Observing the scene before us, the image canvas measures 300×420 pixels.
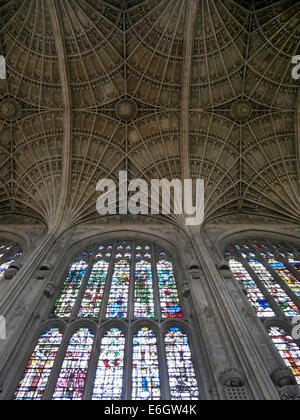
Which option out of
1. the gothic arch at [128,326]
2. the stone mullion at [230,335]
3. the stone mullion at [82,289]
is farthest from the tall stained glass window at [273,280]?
the stone mullion at [82,289]

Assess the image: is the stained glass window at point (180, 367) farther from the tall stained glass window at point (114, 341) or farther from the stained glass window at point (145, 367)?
the stained glass window at point (145, 367)

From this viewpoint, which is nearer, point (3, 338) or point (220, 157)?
point (3, 338)

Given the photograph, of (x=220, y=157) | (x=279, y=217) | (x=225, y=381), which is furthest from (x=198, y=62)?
(x=225, y=381)

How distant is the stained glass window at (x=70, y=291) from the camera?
1077 cm

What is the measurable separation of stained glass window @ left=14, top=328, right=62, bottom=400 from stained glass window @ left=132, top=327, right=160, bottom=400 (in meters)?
2.34

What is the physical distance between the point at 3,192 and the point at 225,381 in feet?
50.8

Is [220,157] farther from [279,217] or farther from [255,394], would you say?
[255,394]

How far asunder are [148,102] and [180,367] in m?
13.9

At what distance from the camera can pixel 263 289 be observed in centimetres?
1163

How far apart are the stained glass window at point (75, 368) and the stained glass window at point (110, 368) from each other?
1.24 ft

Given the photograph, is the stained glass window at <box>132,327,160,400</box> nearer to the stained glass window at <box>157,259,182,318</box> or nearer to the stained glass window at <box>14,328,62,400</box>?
the stained glass window at <box>157,259,182,318</box>

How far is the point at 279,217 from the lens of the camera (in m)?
16.8

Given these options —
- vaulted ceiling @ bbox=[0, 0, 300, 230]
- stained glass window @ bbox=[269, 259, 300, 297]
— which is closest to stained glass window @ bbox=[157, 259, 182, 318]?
stained glass window @ bbox=[269, 259, 300, 297]

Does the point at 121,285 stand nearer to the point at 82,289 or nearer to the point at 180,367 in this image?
the point at 82,289
